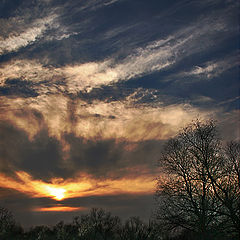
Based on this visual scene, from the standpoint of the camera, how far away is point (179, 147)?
2564 centimetres

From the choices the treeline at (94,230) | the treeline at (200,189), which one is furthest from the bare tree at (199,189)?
the treeline at (94,230)

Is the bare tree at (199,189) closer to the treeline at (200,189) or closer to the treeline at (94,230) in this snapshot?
the treeline at (200,189)

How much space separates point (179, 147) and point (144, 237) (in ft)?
217

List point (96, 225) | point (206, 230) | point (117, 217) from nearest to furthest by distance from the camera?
point (206, 230)
point (96, 225)
point (117, 217)

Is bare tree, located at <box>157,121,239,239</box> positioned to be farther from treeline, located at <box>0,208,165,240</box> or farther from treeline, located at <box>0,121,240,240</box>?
treeline, located at <box>0,208,165,240</box>

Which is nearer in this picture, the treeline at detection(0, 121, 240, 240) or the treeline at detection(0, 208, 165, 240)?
the treeline at detection(0, 121, 240, 240)

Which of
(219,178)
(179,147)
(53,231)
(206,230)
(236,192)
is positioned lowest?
(53,231)

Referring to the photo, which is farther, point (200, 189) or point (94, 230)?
point (94, 230)

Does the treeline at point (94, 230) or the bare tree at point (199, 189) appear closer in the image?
the bare tree at point (199, 189)

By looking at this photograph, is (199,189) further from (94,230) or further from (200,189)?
(94,230)

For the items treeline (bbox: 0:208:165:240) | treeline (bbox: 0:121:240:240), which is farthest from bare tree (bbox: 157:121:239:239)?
treeline (bbox: 0:208:165:240)

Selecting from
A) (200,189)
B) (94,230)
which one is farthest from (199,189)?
(94,230)

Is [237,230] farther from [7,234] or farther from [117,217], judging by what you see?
[117,217]

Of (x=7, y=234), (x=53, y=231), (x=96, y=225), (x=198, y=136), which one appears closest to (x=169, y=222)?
(x=198, y=136)
